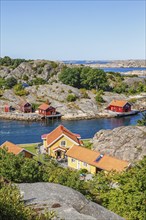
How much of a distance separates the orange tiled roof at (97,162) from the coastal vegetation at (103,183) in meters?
6.87

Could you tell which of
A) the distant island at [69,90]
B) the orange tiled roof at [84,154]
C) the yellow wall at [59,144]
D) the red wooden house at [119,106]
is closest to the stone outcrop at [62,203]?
the orange tiled roof at [84,154]

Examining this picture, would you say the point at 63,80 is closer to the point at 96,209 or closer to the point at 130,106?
the point at 130,106

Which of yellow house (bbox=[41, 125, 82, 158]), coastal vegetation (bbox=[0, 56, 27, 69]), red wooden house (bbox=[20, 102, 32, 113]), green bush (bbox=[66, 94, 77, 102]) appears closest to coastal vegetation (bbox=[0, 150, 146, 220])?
yellow house (bbox=[41, 125, 82, 158])

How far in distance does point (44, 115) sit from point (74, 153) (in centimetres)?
4426

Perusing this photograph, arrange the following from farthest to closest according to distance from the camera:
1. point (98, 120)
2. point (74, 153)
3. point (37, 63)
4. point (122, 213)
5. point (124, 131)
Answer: point (37, 63) < point (98, 120) < point (124, 131) < point (74, 153) < point (122, 213)

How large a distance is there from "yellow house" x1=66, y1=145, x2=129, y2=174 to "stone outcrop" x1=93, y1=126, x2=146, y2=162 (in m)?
3.49

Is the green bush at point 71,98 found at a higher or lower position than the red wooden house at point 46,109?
higher

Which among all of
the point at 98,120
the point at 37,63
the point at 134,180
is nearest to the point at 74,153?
the point at 134,180

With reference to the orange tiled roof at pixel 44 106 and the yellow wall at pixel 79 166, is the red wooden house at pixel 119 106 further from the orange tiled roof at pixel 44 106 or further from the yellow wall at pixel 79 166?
the yellow wall at pixel 79 166

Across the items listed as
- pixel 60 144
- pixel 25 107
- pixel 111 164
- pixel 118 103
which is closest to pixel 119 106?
pixel 118 103

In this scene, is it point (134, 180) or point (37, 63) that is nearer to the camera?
point (134, 180)

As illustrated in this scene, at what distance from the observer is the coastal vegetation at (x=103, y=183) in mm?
19750

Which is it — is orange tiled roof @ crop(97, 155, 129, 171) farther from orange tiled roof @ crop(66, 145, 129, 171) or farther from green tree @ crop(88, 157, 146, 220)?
green tree @ crop(88, 157, 146, 220)

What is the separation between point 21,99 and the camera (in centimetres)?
9319
